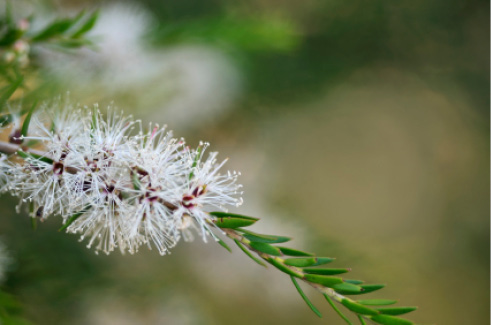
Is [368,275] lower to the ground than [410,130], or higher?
lower

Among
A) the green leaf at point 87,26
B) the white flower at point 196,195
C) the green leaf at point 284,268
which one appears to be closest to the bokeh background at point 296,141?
the green leaf at point 87,26

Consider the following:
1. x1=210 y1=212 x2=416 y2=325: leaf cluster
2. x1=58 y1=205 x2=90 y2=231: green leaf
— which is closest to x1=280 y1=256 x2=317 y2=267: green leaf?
x1=210 y1=212 x2=416 y2=325: leaf cluster

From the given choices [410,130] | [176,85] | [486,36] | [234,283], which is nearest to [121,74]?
[176,85]

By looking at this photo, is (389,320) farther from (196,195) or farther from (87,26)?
(87,26)

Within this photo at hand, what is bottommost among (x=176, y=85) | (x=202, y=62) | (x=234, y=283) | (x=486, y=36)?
(x=234, y=283)

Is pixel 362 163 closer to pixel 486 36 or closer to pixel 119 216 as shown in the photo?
pixel 486 36

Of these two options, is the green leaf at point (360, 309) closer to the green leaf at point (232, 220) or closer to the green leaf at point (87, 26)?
the green leaf at point (232, 220)
